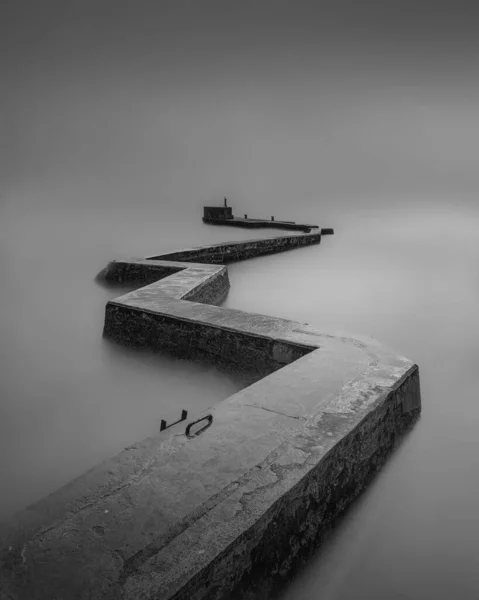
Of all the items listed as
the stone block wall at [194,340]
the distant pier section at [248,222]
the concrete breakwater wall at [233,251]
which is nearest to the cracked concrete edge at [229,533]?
the stone block wall at [194,340]

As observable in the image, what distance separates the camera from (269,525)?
1.65 metres

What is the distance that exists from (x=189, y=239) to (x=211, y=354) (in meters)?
8.69

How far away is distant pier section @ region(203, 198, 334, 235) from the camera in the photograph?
14469mm

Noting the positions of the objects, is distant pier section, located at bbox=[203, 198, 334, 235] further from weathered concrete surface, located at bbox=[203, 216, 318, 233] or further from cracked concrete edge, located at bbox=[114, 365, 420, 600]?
cracked concrete edge, located at bbox=[114, 365, 420, 600]

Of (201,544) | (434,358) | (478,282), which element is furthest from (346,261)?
(201,544)

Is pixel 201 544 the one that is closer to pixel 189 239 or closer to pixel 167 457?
pixel 167 457

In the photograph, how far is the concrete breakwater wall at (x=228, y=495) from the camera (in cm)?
138

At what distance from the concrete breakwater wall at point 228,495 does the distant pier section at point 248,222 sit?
11378 millimetres

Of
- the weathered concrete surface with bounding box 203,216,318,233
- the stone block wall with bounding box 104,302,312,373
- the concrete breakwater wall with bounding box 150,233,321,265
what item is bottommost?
the stone block wall with bounding box 104,302,312,373

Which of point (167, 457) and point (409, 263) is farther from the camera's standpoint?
point (409, 263)

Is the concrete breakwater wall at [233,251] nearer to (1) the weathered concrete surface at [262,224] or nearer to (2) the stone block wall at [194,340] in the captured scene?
(1) the weathered concrete surface at [262,224]

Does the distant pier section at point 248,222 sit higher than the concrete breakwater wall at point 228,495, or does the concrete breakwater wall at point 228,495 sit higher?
the distant pier section at point 248,222

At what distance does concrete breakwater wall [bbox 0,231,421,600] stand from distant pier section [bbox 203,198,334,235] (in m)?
11.4

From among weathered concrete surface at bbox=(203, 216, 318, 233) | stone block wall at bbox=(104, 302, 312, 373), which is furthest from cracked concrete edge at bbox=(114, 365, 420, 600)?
weathered concrete surface at bbox=(203, 216, 318, 233)
